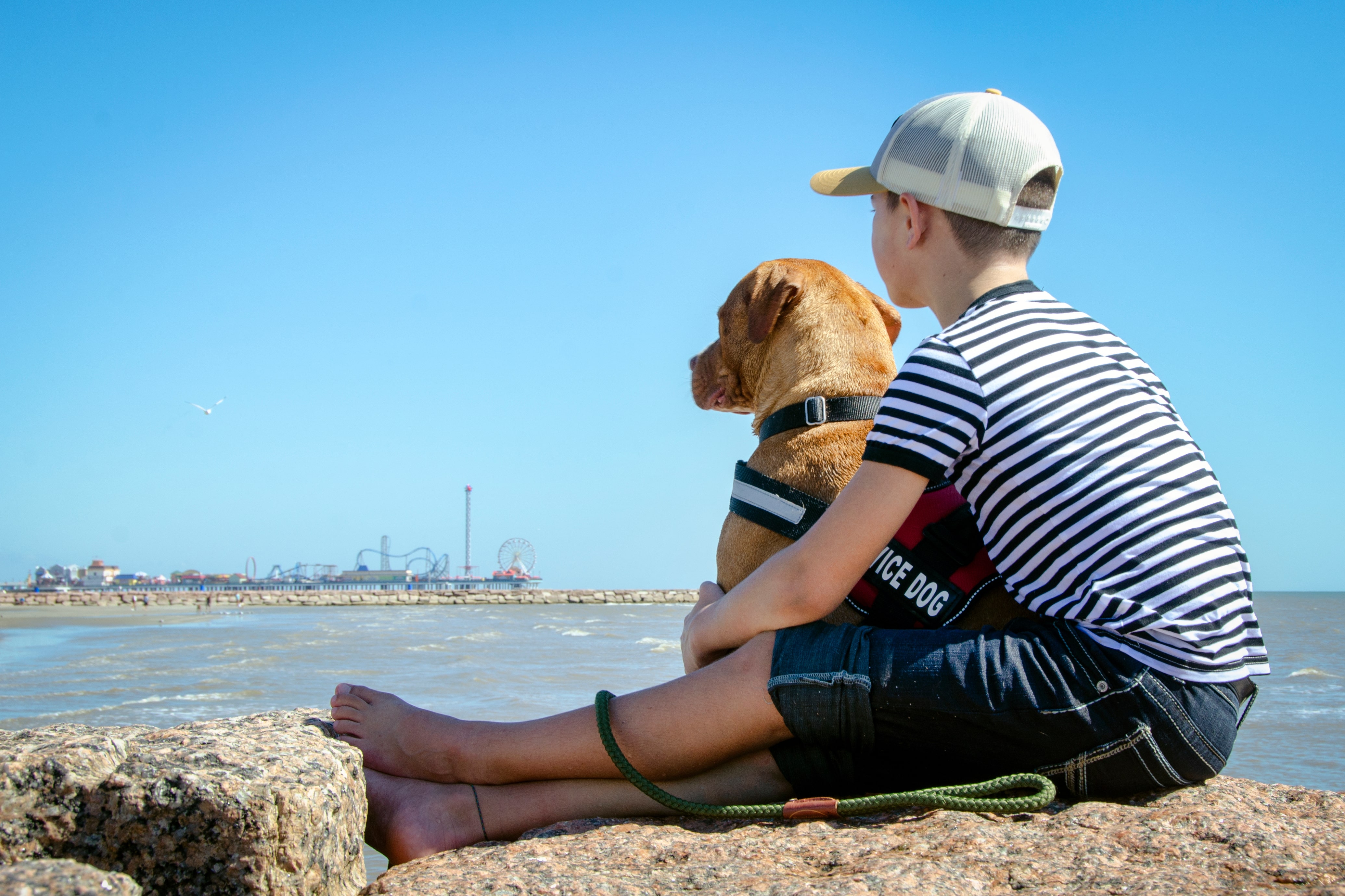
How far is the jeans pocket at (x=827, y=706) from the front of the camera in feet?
5.88

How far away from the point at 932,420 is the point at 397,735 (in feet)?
4.81

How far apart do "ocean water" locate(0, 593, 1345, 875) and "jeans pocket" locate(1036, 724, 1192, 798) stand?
0.59 meters

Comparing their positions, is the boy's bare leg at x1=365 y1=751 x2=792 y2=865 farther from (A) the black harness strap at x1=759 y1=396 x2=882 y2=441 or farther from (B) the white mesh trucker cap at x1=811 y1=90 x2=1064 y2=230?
(B) the white mesh trucker cap at x1=811 y1=90 x2=1064 y2=230

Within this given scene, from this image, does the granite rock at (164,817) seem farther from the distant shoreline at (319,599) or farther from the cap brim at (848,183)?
the distant shoreline at (319,599)

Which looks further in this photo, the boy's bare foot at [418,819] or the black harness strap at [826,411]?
the black harness strap at [826,411]

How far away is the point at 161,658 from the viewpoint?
33.9 feet

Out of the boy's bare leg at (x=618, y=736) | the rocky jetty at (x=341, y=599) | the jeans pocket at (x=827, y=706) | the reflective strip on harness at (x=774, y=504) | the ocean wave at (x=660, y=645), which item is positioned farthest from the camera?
the rocky jetty at (x=341, y=599)

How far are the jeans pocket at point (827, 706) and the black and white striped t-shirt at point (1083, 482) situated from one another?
42 centimetres

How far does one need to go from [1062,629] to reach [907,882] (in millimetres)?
605

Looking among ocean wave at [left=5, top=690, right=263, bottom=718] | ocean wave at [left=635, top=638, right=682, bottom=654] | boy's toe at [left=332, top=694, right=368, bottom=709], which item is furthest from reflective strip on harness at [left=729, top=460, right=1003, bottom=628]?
ocean wave at [left=635, top=638, right=682, bottom=654]

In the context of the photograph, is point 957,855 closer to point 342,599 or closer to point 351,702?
point 351,702

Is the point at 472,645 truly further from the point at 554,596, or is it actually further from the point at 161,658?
the point at 554,596

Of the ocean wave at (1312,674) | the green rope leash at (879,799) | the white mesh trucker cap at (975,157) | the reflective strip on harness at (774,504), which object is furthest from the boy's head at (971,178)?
the ocean wave at (1312,674)

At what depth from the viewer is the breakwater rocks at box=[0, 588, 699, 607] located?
140 ft
